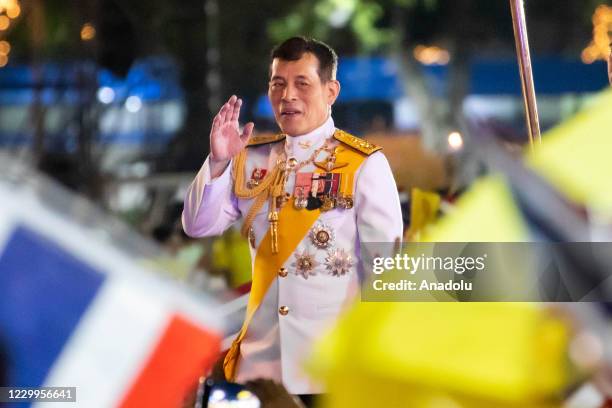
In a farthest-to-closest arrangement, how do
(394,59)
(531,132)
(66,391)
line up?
(394,59), (531,132), (66,391)

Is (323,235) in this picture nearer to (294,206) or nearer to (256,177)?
(294,206)

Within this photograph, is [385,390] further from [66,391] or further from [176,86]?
[176,86]

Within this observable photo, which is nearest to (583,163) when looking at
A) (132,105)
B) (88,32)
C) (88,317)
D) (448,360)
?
(448,360)

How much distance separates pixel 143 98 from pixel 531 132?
11.1ft

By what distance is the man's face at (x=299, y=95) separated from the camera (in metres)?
3.11

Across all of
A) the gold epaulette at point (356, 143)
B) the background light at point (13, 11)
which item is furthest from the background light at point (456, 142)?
the background light at point (13, 11)

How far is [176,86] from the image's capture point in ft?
18.2

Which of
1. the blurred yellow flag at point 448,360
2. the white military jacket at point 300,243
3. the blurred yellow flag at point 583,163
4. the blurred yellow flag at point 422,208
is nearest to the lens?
the blurred yellow flag at point 448,360

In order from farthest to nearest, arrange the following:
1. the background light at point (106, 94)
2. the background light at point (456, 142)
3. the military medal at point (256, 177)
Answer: the background light at point (106, 94) → the background light at point (456, 142) → the military medal at point (256, 177)

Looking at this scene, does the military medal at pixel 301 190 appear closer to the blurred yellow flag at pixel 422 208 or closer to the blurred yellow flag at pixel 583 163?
the blurred yellow flag at pixel 422 208

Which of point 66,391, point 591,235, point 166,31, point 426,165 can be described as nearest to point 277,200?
point 426,165

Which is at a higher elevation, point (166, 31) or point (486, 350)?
point (166, 31)

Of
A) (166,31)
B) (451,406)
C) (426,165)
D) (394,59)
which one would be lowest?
(451,406)

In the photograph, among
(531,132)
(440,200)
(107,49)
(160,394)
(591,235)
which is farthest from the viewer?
(107,49)
